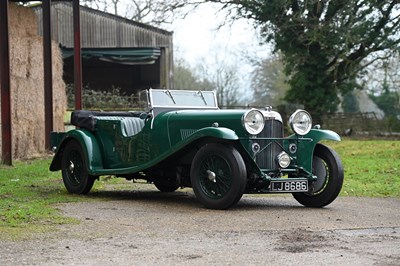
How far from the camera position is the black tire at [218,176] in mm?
8820

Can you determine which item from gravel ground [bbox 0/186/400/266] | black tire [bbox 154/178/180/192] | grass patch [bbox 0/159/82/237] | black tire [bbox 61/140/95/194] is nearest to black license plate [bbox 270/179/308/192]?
gravel ground [bbox 0/186/400/266]

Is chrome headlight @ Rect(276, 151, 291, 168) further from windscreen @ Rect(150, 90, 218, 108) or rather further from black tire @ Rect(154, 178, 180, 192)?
windscreen @ Rect(150, 90, 218, 108)

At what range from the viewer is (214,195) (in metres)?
9.16

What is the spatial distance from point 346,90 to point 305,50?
Result: 10.1ft

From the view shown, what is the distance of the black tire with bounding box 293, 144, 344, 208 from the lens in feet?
31.4

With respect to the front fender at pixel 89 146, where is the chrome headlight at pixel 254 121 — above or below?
above

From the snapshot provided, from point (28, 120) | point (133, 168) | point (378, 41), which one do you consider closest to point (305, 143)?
point (133, 168)

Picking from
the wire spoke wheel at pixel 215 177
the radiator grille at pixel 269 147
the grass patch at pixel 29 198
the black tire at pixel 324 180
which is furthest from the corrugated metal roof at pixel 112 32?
the wire spoke wheel at pixel 215 177

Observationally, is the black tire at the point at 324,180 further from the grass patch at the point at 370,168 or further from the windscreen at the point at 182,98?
the windscreen at the point at 182,98

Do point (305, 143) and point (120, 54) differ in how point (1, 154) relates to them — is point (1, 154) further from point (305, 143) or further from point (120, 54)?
point (120, 54)

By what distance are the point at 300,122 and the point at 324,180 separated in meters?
0.80

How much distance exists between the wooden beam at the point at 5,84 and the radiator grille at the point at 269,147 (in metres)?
8.17

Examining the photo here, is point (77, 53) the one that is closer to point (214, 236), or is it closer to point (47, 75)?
point (47, 75)

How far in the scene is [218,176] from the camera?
912cm
